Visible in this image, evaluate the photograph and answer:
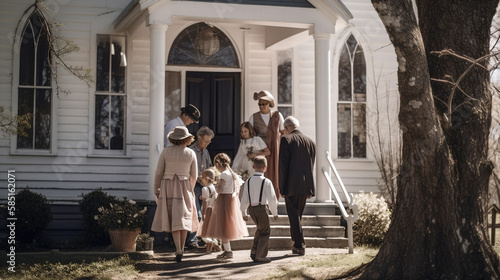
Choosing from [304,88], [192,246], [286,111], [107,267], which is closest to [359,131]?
[304,88]

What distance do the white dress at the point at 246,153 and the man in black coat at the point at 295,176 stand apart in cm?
125

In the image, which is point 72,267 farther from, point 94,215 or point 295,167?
point 295,167

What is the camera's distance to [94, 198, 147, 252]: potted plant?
1136 centimetres

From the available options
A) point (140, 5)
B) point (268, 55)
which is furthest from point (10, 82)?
point (268, 55)

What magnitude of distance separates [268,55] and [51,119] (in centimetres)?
454

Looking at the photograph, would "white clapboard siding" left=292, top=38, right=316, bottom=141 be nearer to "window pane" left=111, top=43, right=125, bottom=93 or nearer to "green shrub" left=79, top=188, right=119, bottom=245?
"window pane" left=111, top=43, right=125, bottom=93

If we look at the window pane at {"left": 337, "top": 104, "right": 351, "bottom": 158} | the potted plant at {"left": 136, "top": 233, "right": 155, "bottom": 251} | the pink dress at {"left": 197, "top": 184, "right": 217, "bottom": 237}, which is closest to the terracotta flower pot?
the potted plant at {"left": 136, "top": 233, "right": 155, "bottom": 251}

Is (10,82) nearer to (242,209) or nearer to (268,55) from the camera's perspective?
(268,55)

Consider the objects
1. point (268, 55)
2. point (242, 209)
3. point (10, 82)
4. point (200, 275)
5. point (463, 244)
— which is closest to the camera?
point (463, 244)

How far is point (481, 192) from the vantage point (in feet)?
28.8

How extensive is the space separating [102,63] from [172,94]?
1509 mm

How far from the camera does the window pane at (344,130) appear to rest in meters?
16.4

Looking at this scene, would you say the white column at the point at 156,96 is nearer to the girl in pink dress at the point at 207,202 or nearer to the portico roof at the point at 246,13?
the portico roof at the point at 246,13

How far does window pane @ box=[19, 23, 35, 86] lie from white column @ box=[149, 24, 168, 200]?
11.1 ft
